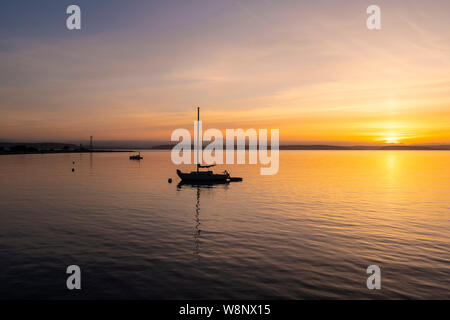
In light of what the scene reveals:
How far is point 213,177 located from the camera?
227 ft

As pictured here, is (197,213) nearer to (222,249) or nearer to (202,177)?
(222,249)

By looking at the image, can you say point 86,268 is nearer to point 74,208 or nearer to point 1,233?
point 1,233

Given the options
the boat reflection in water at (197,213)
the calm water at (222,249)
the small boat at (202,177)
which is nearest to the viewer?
the calm water at (222,249)

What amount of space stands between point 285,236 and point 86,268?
15.2 meters

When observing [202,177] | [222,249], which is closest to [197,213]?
[222,249]

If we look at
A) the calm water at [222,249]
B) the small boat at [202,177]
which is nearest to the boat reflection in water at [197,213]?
the calm water at [222,249]

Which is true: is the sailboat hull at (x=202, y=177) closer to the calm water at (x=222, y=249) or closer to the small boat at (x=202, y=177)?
the small boat at (x=202, y=177)

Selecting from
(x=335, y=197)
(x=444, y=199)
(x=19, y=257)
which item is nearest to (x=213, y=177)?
(x=335, y=197)

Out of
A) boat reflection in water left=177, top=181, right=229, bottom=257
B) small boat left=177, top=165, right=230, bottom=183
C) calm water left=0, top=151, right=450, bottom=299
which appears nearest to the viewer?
calm water left=0, top=151, right=450, bottom=299

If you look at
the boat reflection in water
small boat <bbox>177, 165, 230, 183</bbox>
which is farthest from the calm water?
small boat <bbox>177, 165, 230, 183</bbox>

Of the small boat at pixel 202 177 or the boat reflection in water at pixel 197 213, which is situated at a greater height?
the small boat at pixel 202 177

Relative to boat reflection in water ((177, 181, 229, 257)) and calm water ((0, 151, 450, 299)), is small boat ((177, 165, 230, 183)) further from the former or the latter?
calm water ((0, 151, 450, 299))
